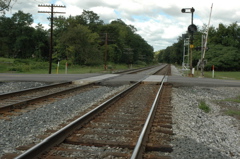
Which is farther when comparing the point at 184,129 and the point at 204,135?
the point at 184,129

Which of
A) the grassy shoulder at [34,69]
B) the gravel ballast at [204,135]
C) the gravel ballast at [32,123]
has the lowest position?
the gravel ballast at [204,135]

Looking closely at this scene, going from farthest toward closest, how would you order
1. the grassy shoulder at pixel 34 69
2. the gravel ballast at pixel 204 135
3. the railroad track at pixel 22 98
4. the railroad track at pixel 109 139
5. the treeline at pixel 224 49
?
the treeline at pixel 224 49 < the grassy shoulder at pixel 34 69 < the railroad track at pixel 22 98 < the gravel ballast at pixel 204 135 < the railroad track at pixel 109 139

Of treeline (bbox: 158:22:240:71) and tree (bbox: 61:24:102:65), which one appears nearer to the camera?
treeline (bbox: 158:22:240:71)

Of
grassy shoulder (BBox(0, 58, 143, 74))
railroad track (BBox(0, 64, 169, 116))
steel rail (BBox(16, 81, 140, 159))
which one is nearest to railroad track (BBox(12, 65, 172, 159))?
steel rail (BBox(16, 81, 140, 159))

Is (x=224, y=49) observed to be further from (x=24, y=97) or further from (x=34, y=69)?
(x=24, y=97)

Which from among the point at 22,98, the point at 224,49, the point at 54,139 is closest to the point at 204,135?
the point at 54,139

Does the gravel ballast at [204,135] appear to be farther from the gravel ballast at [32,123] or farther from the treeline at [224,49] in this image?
the treeline at [224,49]

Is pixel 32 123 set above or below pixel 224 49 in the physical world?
below

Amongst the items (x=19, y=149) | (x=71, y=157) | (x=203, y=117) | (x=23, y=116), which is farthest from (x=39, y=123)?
(x=203, y=117)

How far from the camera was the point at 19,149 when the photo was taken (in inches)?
161

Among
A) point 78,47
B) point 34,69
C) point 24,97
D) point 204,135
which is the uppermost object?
point 78,47

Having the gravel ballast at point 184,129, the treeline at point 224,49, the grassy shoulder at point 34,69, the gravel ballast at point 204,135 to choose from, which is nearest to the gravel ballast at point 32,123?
the gravel ballast at point 184,129

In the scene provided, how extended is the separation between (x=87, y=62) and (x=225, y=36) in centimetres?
3258

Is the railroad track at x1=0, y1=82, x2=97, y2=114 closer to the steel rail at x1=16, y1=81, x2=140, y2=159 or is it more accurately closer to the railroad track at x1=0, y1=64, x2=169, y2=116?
the railroad track at x1=0, y1=64, x2=169, y2=116
